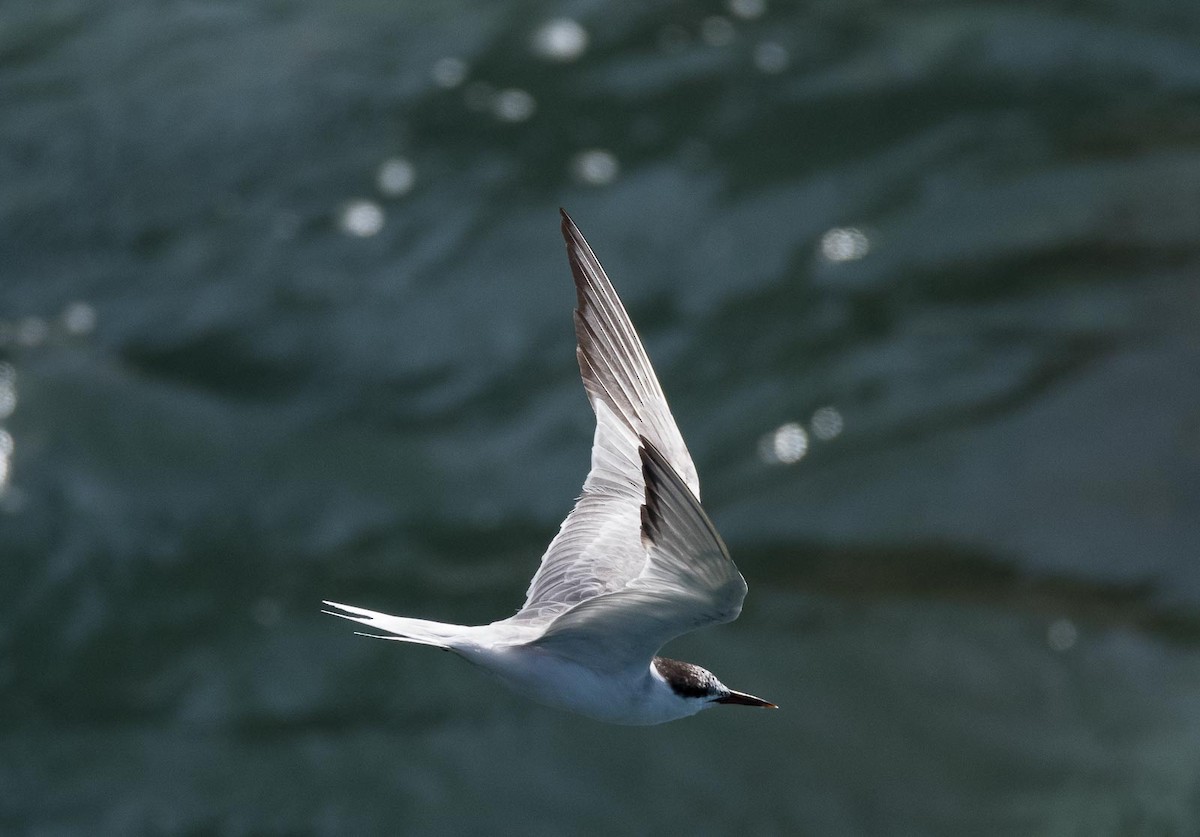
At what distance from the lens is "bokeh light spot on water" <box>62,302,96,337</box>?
1727 centimetres

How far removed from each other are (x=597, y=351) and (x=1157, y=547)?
32.8 feet

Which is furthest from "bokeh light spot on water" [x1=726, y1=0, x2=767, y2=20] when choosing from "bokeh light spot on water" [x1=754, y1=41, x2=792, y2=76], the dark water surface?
"bokeh light spot on water" [x1=754, y1=41, x2=792, y2=76]

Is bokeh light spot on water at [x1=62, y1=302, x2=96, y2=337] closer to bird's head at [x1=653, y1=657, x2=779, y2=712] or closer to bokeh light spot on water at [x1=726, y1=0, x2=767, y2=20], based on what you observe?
bokeh light spot on water at [x1=726, y1=0, x2=767, y2=20]

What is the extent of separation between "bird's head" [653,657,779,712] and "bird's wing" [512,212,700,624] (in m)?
0.49

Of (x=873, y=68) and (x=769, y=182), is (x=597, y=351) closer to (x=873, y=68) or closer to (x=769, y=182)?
(x=769, y=182)

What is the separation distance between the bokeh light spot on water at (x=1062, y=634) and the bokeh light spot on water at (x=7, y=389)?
37.0 ft

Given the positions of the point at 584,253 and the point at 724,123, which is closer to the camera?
the point at 584,253

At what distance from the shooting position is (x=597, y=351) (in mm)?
7562

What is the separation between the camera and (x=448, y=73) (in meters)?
19.8

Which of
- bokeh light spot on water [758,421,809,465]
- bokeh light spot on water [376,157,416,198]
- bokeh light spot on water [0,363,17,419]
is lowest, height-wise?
bokeh light spot on water [758,421,809,465]

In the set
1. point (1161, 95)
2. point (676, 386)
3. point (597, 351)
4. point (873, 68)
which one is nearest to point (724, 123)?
point (873, 68)

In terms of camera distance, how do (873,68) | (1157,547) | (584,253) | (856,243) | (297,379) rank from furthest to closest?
(873,68), (856,243), (297,379), (1157,547), (584,253)

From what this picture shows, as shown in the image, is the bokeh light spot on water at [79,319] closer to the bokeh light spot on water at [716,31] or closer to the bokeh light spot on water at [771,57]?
the bokeh light spot on water at [716,31]

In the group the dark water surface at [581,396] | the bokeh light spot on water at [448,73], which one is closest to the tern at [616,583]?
the dark water surface at [581,396]
